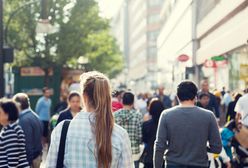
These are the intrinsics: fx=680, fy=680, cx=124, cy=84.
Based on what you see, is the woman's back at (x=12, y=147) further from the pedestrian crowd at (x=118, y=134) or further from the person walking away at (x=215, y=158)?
the person walking away at (x=215, y=158)

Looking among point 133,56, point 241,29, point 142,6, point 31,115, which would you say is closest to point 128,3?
point 133,56

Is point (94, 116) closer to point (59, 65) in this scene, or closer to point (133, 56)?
point (59, 65)

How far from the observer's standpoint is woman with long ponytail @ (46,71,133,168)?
4406 millimetres

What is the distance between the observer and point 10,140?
7.05 metres

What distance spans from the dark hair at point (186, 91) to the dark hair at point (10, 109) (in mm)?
1832

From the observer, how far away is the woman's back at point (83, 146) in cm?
445

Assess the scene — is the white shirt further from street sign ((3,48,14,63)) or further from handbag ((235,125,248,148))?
street sign ((3,48,14,63))

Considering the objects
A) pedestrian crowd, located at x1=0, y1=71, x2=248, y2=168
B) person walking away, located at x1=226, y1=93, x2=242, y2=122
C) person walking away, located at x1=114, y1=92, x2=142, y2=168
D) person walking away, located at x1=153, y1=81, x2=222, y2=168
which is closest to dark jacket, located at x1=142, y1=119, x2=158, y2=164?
pedestrian crowd, located at x1=0, y1=71, x2=248, y2=168

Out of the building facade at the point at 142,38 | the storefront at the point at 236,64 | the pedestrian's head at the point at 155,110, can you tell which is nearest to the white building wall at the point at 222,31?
the storefront at the point at 236,64

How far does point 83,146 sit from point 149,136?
520 centimetres

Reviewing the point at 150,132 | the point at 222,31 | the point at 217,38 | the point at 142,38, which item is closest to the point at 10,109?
the point at 150,132

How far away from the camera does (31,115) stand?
364 inches

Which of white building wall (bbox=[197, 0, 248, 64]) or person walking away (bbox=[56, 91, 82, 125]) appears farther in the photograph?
white building wall (bbox=[197, 0, 248, 64])

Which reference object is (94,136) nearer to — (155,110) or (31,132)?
(31,132)
